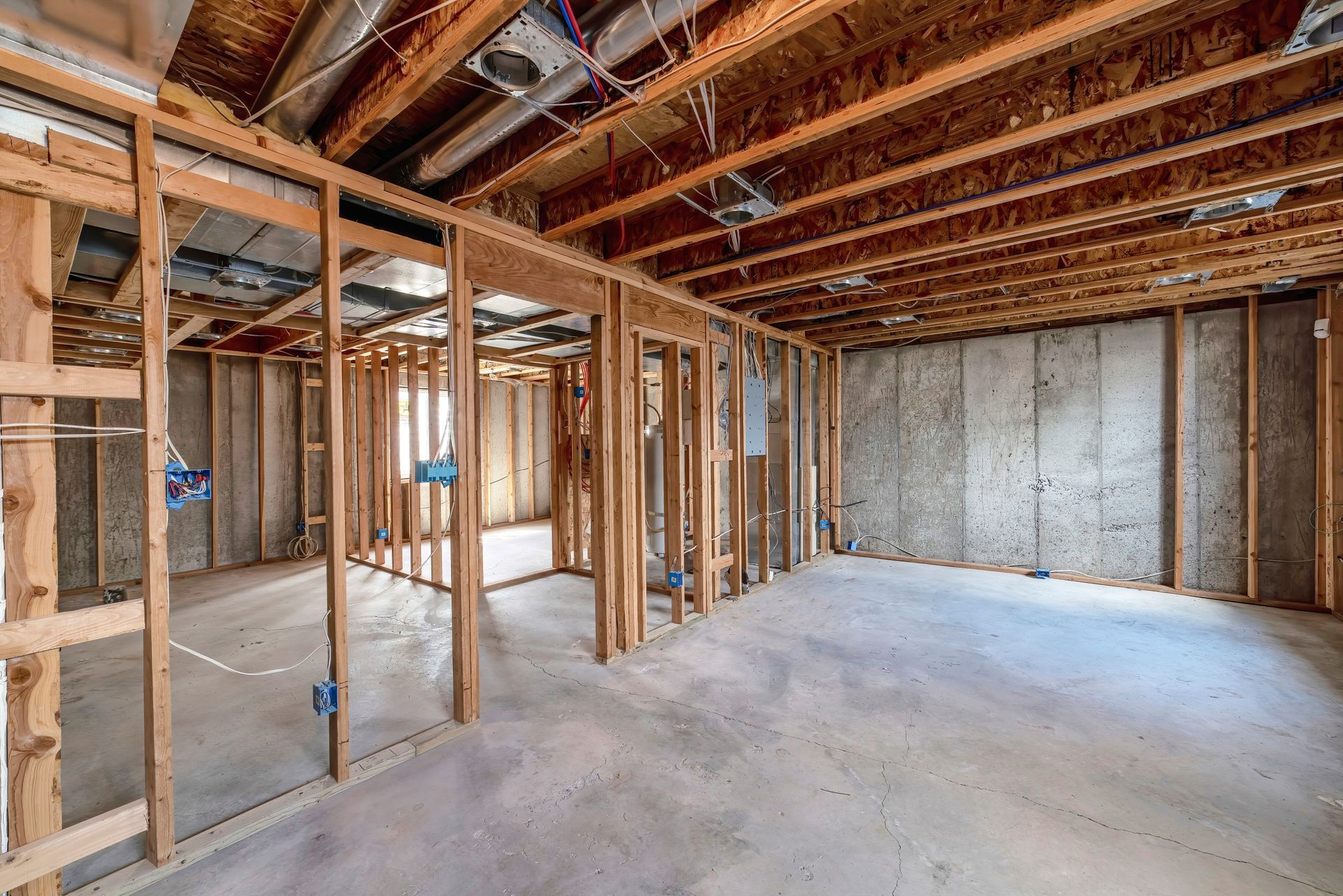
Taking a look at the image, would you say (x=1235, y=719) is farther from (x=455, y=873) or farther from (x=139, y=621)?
(x=139, y=621)

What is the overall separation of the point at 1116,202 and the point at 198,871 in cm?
436

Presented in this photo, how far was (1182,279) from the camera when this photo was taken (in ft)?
12.8

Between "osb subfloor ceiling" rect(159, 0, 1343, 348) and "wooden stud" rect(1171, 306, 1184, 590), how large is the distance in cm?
102

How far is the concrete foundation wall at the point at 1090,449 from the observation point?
4.26 metres

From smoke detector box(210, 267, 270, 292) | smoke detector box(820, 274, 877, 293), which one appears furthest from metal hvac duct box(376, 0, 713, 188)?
smoke detector box(820, 274, 877, 293)

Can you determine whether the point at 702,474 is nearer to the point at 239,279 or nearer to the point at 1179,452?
the point at 239,279

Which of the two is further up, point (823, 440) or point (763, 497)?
point (823, 440)

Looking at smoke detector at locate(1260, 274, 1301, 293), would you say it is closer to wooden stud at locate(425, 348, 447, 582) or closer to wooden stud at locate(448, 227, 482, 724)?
wooden stud at locate(448, 227, 482, 724)

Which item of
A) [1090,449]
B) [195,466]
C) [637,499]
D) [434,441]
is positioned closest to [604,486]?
[637,499]

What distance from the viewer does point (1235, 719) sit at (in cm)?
250

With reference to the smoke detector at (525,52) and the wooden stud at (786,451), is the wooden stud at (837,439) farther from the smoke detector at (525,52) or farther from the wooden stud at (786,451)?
the smoke detector at (525,52)

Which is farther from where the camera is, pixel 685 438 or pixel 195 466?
pixel 195 466

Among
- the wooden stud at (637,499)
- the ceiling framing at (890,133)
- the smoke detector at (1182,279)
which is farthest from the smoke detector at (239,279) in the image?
the smoke detector at (1182,279)

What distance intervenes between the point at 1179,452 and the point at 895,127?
4271 mm
